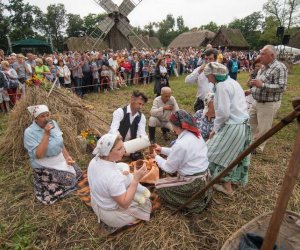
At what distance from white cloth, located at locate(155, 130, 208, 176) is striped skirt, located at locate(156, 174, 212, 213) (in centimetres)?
15

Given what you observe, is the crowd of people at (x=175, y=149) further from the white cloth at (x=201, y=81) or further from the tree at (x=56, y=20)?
the tree at (x=56, y=20)

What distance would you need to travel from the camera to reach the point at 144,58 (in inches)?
577

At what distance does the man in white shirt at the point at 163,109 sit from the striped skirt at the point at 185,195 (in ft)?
8.04

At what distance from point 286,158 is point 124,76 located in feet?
34.4

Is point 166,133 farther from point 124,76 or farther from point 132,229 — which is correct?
point 124,76

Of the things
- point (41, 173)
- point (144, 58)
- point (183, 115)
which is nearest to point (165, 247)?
point (183, 115)

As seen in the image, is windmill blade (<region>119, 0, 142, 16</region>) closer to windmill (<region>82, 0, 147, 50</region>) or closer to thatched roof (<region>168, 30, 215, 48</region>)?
windmill (<region>82, 0, 147, 50</region>)

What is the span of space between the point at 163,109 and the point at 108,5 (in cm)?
2248

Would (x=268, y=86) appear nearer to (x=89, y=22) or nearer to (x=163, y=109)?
(x=163, y=109)

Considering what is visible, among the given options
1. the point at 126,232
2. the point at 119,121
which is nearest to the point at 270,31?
the point at 119,121

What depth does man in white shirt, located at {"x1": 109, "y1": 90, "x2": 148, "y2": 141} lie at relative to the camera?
4.41 m

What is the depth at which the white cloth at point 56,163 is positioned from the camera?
3.52 metres

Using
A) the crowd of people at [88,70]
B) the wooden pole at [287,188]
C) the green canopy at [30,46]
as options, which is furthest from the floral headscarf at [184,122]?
the green canopy at [30,46]

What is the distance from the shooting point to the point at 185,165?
3.01 m
